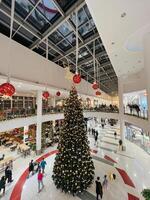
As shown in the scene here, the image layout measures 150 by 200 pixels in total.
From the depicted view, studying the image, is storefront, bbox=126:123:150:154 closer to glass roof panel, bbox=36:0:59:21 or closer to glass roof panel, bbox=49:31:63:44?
glass roof panel, bbox=49:31:63:44

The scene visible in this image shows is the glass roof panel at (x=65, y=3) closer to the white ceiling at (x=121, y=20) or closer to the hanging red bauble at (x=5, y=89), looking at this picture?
the white ceiling at (x=121, y=20)

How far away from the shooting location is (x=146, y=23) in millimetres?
3920

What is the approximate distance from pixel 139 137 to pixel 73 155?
478 inches

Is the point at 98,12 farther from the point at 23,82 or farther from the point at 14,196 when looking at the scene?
the point at 14,196

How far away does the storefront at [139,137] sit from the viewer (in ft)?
44.0

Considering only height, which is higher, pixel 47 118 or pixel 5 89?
pixel 5 89

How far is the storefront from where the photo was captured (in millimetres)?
13420

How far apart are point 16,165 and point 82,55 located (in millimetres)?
10371

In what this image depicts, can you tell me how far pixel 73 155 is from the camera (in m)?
6.75

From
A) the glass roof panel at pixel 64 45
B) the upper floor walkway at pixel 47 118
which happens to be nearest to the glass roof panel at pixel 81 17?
the glass roof panel at pixel 64 45

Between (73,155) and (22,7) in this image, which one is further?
(73,155)

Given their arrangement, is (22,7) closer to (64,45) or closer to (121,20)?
(64,45)

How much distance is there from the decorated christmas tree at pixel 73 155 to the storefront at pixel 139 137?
8299mm

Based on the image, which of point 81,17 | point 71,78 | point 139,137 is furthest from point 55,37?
point 139,137
